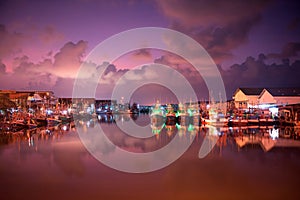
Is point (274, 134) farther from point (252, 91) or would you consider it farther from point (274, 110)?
point (252, 91)

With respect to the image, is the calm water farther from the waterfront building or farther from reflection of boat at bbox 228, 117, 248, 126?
the waterfront building

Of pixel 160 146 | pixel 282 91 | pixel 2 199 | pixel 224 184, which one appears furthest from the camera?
pixel 282 91

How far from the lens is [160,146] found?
58.5 feet

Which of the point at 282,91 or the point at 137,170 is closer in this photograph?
the point at 137,170

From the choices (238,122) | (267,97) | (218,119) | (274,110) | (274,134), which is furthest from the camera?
(267,97)

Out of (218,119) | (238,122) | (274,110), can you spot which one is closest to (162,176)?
(218,119)

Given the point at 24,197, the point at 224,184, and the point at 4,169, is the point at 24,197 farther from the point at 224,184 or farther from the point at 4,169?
the point at 224,184

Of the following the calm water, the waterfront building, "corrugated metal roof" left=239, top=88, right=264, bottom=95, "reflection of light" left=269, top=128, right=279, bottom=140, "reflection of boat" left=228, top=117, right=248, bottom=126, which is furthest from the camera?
"corrugated metal roof" left=239, top=88, right=264, bottom=95

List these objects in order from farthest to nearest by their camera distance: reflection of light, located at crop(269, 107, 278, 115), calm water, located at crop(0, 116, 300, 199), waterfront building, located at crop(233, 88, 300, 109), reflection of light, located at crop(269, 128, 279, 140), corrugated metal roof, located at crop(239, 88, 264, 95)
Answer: corrugated metal roof, located at crop(239, 88, 264, 95) → waterfront building, located at crop(233, 88, 300, 109) → reflection of light, located at crop(269, 107, 278, 115) → reflection of light, located at crop(269, 128, 279, 140) → calm water, located at crop(0, 116, 300, 199)

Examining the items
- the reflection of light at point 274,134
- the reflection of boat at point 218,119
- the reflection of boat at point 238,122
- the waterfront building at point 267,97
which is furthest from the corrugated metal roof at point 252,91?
the reflection of light at point 274,134

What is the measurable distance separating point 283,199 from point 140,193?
3814 mm

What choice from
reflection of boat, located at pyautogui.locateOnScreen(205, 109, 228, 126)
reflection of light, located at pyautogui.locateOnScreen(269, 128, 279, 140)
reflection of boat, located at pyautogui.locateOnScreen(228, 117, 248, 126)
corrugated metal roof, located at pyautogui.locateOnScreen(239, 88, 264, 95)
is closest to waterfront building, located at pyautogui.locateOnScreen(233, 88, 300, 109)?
corrugated metal roof, located at pyautogui.locateOnScreen(239, 88, 264, 95)

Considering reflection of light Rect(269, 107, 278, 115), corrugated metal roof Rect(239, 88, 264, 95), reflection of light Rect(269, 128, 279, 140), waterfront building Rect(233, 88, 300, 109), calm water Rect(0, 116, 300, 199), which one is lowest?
calm water Rect(0, 116, 300, 199)

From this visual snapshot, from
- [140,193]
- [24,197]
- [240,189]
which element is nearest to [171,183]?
[140,193]
